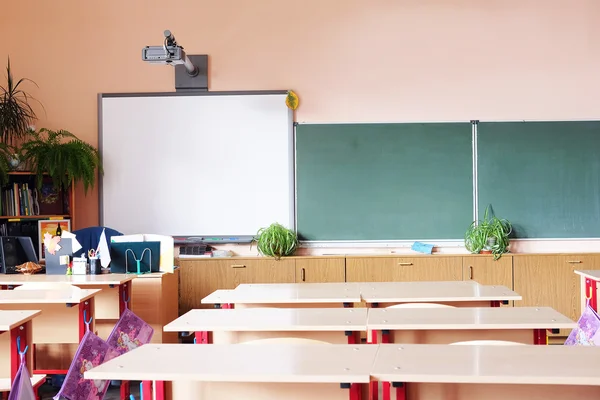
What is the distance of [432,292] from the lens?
383 centimetres

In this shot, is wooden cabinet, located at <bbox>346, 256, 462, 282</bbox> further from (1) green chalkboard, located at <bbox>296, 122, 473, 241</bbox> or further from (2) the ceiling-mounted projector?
(2) the ceiling-mounted projector

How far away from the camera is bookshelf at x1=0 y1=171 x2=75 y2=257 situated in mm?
5957

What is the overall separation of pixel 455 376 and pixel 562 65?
5152mm

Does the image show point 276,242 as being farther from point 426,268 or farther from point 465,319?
point 465,319

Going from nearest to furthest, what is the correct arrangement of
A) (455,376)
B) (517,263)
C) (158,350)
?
(455,376)
(158,350)
(517,263)

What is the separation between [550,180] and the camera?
6160 millimetres

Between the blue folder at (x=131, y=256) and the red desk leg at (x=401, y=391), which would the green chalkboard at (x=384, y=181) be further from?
the red desk leg at (x=401, y=391)

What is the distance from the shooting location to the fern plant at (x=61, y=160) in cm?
579

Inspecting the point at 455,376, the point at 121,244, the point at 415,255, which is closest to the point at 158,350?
the point at 455,376

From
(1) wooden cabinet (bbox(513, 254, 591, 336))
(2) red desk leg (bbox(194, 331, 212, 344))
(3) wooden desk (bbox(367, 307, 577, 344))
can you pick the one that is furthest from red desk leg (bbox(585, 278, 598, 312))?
(2) red desk leg (bbox(194, 331, 212, 344))

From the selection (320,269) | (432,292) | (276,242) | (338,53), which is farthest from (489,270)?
(338,53)

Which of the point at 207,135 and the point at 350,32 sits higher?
the point at 350,32

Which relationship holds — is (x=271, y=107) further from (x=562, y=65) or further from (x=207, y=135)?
(x=562, y=65)

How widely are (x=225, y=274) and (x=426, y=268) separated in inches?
71.8
